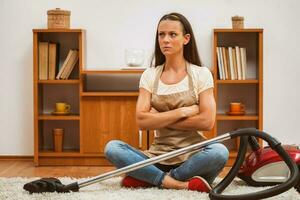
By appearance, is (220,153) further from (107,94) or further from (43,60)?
(43,60)

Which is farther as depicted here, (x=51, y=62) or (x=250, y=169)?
(x=51, y=62)

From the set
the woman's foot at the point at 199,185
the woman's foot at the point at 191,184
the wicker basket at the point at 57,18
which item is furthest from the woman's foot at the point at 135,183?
the wicker basket at the point at 57,18

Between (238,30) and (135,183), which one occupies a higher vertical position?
(238,30)

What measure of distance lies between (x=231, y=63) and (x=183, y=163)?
1.40 metres

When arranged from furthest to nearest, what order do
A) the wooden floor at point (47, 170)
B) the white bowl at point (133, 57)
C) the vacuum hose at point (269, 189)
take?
the white bowl at point (133, 57) → the wooden floor at point (47, 170) → the vacuum hose at point (269, 189)

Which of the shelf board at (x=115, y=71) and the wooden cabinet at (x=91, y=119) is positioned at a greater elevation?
the shelf board at (x=115, y=71)

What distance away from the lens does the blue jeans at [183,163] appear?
2.66 metres

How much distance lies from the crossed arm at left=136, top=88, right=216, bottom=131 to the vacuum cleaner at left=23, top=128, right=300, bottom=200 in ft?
0.69

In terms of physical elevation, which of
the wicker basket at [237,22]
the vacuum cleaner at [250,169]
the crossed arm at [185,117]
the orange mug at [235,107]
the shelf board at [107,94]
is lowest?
the vacuum cleaner at [250,169]

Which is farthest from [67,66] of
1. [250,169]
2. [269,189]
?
[269,189]

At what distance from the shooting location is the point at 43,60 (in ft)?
13.0

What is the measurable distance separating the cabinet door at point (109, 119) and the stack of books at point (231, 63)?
650 mm

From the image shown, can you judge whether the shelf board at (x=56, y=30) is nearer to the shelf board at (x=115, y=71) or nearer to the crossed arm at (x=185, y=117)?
the shelf board at (x=115, y=71)

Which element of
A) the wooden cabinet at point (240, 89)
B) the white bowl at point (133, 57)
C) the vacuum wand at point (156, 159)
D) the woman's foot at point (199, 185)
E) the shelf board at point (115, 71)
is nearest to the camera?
the vacuum wand at point (156, 159)
